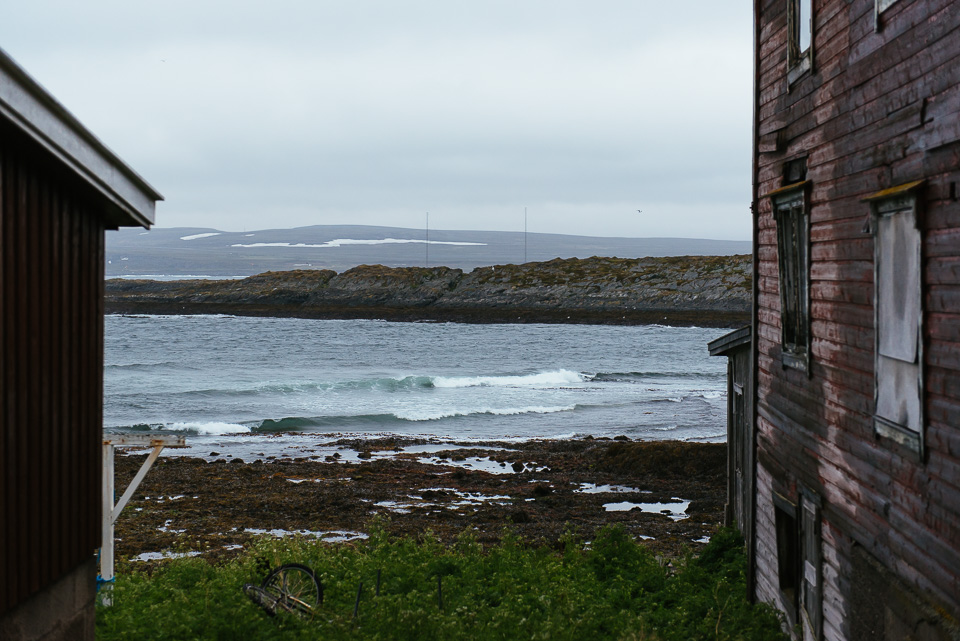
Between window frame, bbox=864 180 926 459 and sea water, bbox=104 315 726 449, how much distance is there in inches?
980

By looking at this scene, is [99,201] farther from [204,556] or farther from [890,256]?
[204,556]

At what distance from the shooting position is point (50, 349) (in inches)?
240

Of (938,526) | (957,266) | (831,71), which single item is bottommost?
(938,526)

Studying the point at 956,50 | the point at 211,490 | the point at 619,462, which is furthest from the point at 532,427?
the point at 956,50

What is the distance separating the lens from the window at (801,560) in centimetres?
824

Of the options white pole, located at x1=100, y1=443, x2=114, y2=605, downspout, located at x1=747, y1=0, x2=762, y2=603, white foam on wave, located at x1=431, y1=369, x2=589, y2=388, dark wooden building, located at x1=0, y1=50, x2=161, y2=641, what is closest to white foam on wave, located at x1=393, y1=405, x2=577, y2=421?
white foam on wave, located at x1=431, y1=369, x2=589, y2=388

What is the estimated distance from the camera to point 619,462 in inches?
971

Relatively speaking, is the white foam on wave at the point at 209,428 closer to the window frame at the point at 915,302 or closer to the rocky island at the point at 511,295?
the window frame at the point at 915,302

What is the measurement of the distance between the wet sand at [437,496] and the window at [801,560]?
196 inches

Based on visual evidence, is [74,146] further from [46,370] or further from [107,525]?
[107,525]

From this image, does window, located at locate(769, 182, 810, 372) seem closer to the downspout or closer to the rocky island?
the downspout

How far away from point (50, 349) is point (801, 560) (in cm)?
668

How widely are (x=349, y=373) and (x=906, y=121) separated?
172 feet

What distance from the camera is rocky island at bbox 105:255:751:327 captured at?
9131 centimetres
